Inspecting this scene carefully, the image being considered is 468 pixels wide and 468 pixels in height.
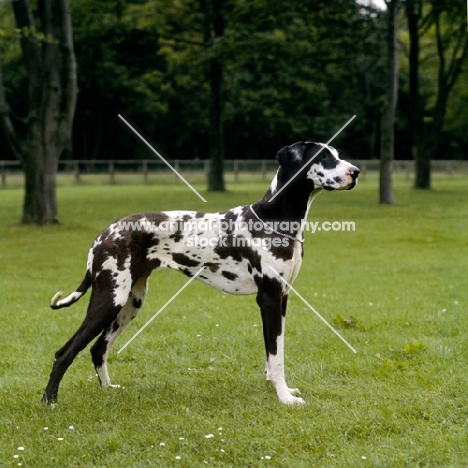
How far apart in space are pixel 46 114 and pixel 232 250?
14047 millimetres

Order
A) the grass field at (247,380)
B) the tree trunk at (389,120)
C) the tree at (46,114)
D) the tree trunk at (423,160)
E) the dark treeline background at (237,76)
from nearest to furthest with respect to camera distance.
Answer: the grass field at (247,380) < the tree at (46,114) < the tree trunk at (389,120) < the dark treeline background at (237,76) < the tree trunk at (423,160)

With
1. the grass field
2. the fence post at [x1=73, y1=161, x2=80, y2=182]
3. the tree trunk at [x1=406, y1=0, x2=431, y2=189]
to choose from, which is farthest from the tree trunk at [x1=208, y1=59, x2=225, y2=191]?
the grass field

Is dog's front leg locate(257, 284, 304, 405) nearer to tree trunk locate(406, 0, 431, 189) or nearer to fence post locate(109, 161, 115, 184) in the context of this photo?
tree trunk locate(406, 0, 431, 189)

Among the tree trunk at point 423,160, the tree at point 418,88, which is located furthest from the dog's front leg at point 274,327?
the tree trunk at point 423,160

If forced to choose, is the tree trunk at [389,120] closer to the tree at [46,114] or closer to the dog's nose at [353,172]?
the tree at [46,114]

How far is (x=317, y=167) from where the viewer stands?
602 centimetres

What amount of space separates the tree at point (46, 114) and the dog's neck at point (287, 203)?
1375cm

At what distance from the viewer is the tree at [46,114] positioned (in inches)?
751

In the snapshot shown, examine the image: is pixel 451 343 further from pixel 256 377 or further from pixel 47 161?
pixel 47 161

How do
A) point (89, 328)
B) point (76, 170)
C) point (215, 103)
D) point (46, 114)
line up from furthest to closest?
point (76, 170) → point (215, 103) → point (46, 114) → point (89, 328)

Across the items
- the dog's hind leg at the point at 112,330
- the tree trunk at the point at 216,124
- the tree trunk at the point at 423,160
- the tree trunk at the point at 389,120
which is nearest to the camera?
the dog's hind leg at the point at 112,330

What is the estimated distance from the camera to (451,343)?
7832 mm

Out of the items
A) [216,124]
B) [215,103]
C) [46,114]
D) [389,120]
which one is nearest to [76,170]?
[216,124]

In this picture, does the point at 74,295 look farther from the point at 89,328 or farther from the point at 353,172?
the point at 353,172
